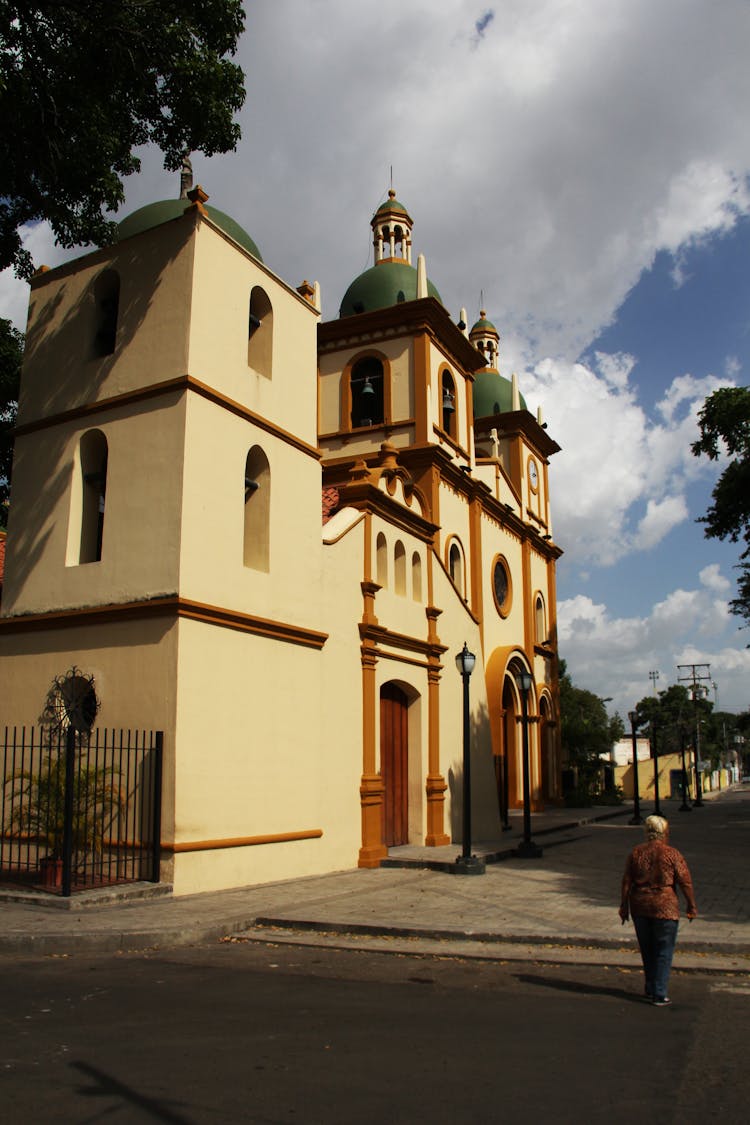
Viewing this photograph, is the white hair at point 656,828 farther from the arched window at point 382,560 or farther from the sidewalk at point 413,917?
the arched window at point 382,560

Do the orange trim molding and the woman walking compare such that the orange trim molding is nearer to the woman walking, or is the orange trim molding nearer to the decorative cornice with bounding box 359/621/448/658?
the decorative cornice with bounding box 359/621/448/658

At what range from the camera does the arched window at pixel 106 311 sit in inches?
561

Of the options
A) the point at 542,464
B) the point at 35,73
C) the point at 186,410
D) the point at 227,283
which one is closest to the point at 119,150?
the point at 35,73

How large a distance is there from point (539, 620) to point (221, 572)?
2364 cm

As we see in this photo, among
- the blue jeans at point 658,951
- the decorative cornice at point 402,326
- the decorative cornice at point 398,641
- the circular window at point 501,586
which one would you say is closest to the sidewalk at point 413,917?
the blue jeans at point 658,951

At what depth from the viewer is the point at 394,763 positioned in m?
17.6

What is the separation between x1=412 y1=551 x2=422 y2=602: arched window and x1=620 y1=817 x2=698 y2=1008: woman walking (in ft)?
37.6

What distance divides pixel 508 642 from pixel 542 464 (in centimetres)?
954

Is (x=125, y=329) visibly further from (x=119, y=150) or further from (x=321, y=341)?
(x=321, y=341)

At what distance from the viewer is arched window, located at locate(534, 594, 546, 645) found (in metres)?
34.4

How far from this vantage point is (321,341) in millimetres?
27406

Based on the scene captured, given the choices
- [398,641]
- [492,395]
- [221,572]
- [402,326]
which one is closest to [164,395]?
[221,572]

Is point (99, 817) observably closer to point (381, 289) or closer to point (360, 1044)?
point (360, 1044)

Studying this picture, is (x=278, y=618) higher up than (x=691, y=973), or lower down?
higher up
